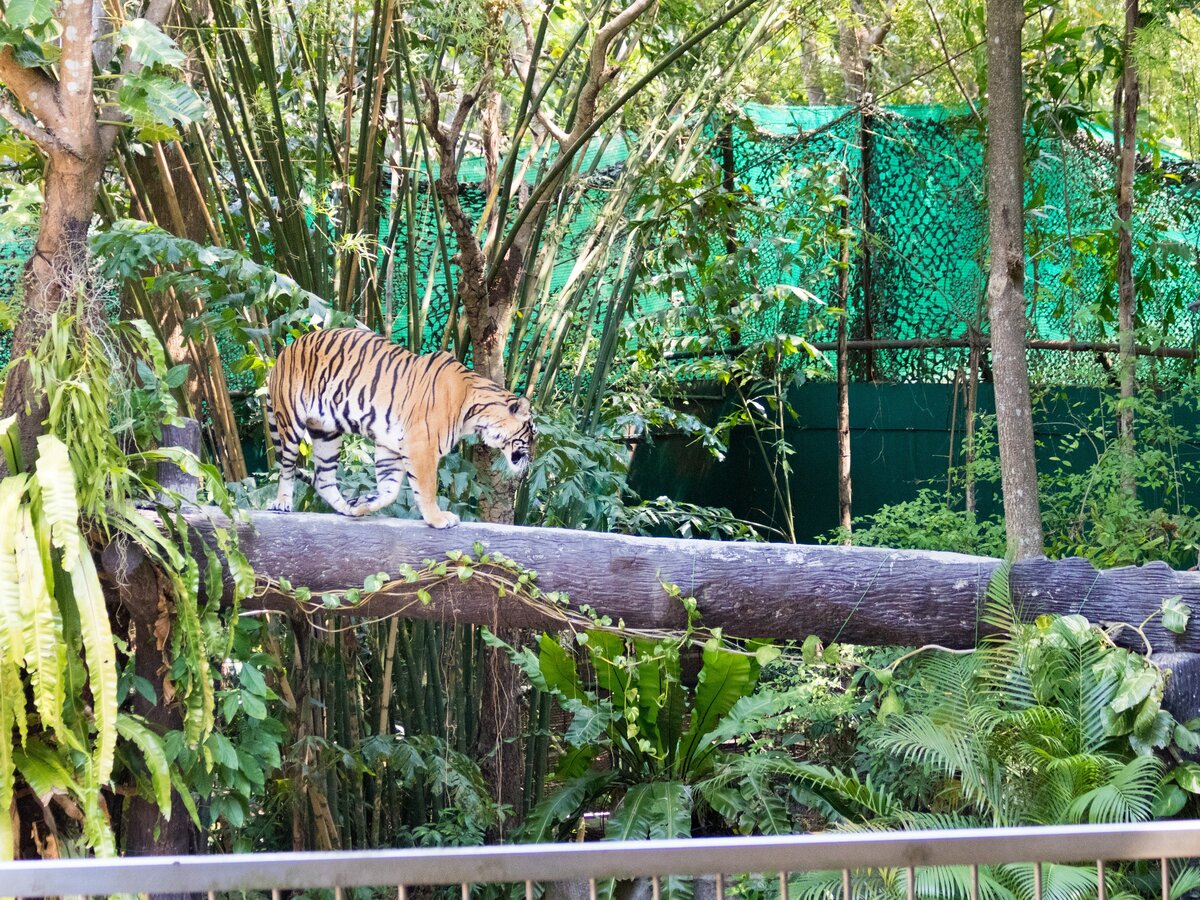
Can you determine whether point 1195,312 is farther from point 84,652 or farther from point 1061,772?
point 84,652

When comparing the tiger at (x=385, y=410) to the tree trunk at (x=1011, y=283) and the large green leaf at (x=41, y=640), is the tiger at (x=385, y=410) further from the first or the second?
the tree trunk at (x=1011, y=283)

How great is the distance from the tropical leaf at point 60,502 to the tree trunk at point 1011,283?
9.77ft

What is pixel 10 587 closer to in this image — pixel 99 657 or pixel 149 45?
pixel 99 657

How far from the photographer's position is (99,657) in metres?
2.47

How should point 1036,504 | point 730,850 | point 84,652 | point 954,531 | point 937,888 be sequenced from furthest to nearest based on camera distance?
point 954,531 → point 1036,504 → point 937,888 → point 84,652 → point 730,850

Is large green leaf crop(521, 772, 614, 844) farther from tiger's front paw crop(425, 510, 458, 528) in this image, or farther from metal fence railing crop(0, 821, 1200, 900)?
metal fence railing crop(0, 821, 1200, 900)

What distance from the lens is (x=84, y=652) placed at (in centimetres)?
271

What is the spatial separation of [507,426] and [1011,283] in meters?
Answer: 1.93

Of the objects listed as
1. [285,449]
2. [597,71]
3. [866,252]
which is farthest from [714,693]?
[866,252]

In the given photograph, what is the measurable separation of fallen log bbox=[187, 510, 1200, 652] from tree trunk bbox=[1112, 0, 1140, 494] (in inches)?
56.5

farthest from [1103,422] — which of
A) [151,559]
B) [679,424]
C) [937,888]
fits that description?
[151,559]

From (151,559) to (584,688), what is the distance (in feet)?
5.64

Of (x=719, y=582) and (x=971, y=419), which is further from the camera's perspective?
(x=971, y=419)

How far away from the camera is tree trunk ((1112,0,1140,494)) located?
14.5 feet
